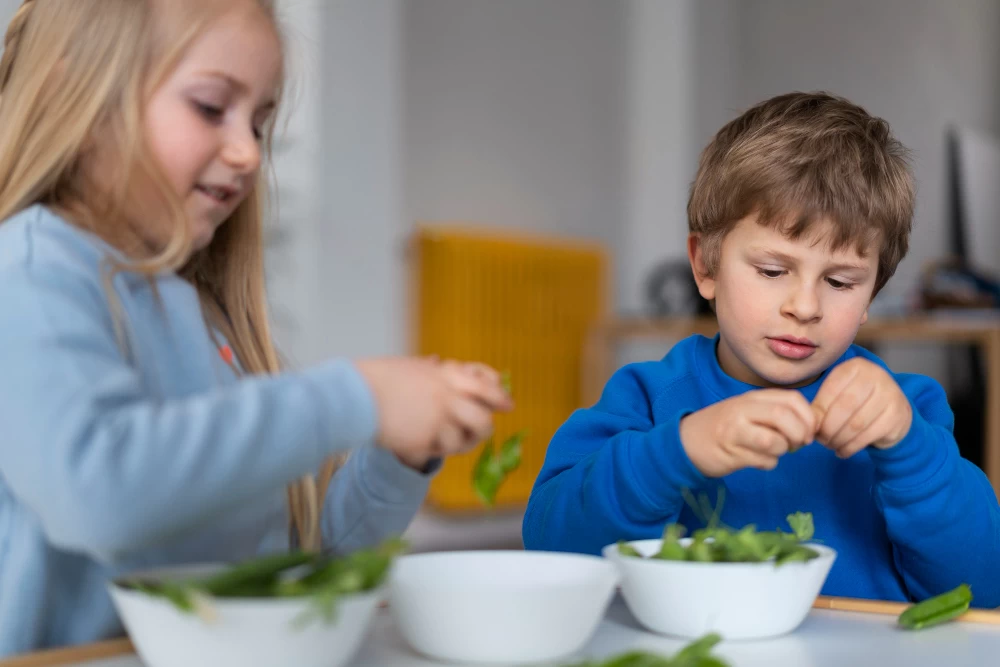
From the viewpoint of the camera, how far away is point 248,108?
2.64ft

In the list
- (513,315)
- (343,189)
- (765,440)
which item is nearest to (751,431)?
(765,440)

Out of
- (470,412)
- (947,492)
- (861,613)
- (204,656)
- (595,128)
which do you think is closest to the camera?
(204,656)

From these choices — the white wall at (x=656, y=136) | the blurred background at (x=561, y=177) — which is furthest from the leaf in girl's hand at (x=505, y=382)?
the white wall at (x=656, y=136)

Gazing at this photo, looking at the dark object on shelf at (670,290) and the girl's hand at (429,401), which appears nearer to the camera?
the girl's hand at (429,401)

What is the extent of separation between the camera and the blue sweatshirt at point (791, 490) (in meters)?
0.86

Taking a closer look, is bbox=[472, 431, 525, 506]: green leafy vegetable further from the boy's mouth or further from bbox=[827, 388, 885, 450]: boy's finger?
the boy's mouth

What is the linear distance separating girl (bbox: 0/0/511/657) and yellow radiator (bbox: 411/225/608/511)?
8.17ft

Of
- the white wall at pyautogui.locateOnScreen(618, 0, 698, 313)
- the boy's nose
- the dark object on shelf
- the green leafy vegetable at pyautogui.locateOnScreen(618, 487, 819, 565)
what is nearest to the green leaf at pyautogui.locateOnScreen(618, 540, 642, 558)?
the green leafy vegetable at pyautogui.locateOnScreen(618, 487, 819, 565)

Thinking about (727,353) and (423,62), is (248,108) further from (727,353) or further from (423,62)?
(423,62)

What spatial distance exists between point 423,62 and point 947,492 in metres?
2.96

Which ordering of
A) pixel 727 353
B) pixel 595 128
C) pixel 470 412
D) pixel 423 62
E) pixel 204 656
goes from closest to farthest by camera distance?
pixel 204 656, pixel 470 412, pixel 727 353, pixel 423 62, pixel 595 128

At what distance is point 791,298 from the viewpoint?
0.98 meters

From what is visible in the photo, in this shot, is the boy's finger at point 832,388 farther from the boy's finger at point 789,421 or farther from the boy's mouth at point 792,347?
the boy's mouth at point 792,347

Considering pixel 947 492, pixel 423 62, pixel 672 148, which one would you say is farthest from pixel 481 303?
pixel 947 492
